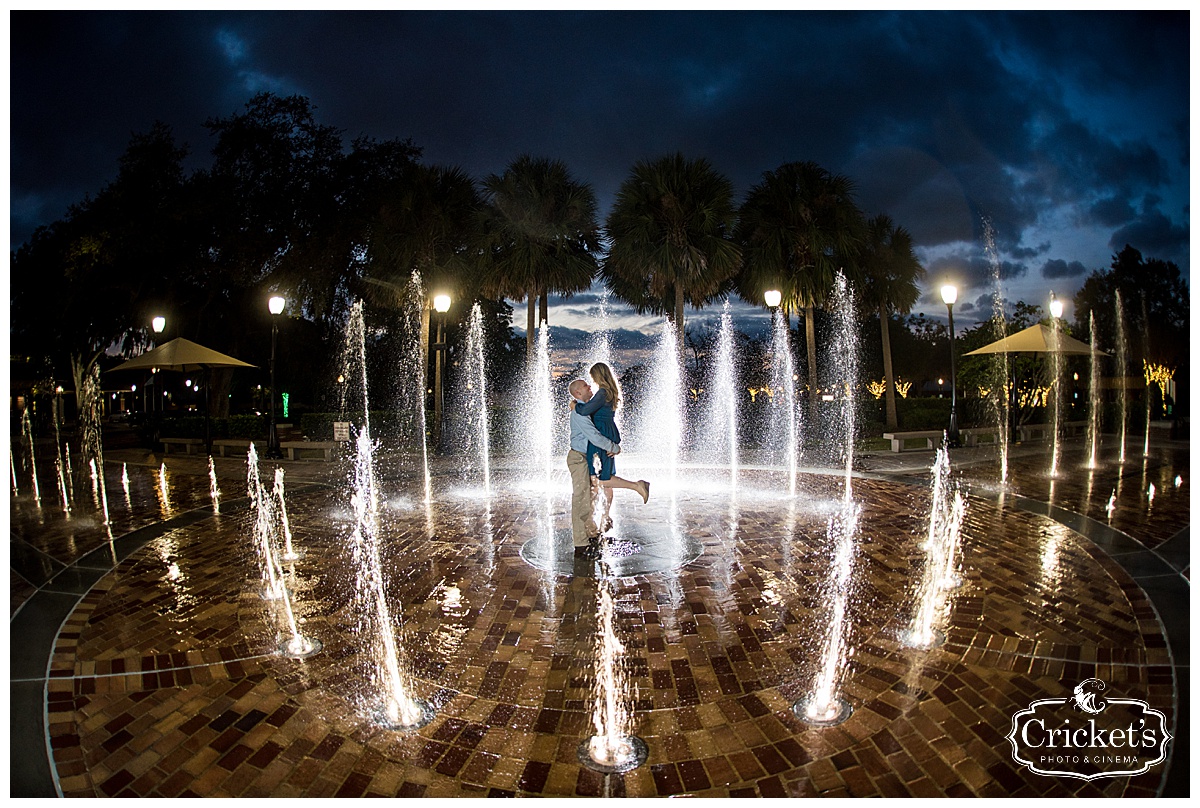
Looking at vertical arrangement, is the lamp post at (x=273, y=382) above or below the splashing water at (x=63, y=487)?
above

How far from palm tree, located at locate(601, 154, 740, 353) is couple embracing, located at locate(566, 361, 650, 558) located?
12881 mm

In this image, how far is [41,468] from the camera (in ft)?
46.3

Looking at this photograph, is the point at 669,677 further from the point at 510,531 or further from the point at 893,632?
the point at 510,531

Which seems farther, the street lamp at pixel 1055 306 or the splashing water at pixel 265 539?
the street lamp at pixel 1055 306

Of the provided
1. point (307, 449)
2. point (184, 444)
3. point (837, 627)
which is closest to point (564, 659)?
point (837, 627)

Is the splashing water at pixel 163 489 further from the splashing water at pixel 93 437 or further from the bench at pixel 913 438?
the bench at pixel 913 438

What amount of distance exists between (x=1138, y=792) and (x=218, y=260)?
1011 inches

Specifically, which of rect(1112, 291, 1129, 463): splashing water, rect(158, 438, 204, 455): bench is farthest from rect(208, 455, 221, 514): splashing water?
rect(1112, 291, 1129, 463): splashing water

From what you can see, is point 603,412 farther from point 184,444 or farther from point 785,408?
point 785,408

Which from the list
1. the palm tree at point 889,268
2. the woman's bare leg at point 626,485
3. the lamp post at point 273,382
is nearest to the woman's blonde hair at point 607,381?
the woman's bare leg at point 626,485

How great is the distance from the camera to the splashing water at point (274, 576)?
11.4 feet

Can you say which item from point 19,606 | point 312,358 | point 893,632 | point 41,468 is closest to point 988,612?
point 893,632

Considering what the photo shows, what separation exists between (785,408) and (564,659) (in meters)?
21.9

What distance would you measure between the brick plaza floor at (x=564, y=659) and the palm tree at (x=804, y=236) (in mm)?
12172
